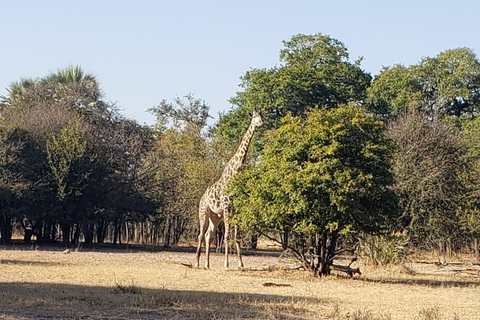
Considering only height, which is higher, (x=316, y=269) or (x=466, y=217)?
(x=466, y=217)

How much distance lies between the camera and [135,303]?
14.5 metres

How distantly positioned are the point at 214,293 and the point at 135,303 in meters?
3.11

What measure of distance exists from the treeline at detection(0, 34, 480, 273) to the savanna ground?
2001 millimetres

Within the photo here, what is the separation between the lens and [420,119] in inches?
1459

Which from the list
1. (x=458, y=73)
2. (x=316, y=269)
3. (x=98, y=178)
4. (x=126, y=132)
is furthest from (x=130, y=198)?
(x=458, y=73)

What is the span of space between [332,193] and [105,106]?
2974cm

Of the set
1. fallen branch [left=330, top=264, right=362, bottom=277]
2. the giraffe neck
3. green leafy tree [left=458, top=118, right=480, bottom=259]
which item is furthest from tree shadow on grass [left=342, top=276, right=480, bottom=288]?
green leafy tree [left=458, top=118, right=480, bottom=259]

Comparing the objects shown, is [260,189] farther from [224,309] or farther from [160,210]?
[160,210]

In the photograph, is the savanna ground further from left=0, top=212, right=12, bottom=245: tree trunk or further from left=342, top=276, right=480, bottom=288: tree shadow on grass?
left=0, top=212, right=12, bottom=245: tree trunk

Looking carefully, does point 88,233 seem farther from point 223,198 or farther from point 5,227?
point 223,198

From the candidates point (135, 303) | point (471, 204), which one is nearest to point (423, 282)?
point (135, 303)

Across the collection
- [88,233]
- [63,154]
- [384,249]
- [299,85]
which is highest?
[299,85]

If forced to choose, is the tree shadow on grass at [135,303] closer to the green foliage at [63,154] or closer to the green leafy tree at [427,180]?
the green leafy tree at [427,180]

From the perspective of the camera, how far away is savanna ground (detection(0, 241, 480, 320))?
541 inches
